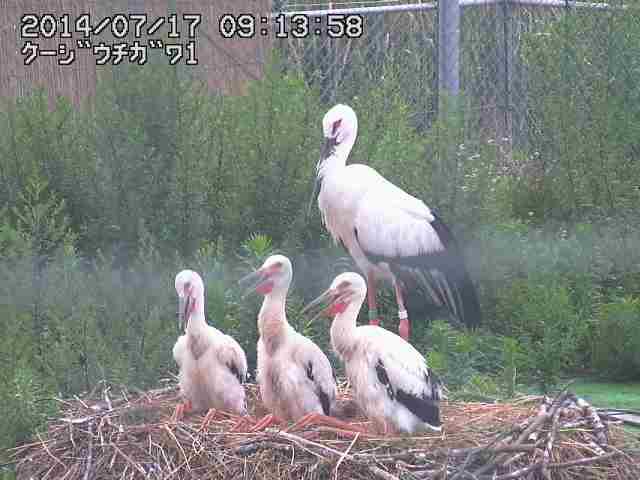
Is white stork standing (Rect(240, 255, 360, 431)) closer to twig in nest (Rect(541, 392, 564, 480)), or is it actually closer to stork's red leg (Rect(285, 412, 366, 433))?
stork's red leg (Rect(285, 412, 366, 433))

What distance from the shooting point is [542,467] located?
4.46 metres

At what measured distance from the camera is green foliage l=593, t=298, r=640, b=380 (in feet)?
21.7

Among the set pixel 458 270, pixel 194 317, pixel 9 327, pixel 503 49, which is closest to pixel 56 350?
pixel 9 327

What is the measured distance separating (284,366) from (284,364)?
1 cm

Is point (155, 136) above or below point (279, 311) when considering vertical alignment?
above

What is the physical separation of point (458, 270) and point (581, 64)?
8.64 feet

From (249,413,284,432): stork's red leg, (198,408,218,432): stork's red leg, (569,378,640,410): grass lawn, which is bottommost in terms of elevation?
(569,378,640,410): grass lawn

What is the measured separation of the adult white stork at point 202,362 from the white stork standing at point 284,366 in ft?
0.39

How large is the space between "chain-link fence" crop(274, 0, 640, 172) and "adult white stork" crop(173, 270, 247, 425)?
8.42 feet

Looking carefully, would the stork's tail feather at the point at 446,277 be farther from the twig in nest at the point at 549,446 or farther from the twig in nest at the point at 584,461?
the twig in nest at the point at 584,461

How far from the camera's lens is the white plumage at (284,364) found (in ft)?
16.2

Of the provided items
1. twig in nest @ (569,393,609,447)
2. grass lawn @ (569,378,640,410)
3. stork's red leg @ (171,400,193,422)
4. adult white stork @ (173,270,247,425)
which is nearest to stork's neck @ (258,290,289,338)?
adult white stork @ (173,270,247,425)

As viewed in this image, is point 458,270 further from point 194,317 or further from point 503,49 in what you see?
point 503,49

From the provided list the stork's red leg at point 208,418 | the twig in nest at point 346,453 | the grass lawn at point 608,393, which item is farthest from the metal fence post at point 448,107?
the twig in nest at point 346,453
